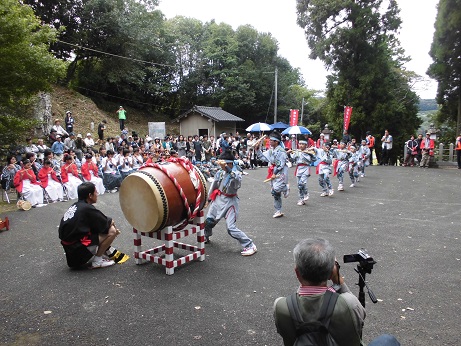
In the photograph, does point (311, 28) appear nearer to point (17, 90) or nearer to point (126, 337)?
point (17, 90)

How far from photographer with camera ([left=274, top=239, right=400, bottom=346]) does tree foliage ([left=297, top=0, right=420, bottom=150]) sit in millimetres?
23140

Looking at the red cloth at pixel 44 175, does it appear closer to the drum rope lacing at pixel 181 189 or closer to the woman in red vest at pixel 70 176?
the woman in red vest at pixel 70 176

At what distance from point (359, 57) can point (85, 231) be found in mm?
22741

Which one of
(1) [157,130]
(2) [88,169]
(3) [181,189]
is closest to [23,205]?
(2) [88,169]

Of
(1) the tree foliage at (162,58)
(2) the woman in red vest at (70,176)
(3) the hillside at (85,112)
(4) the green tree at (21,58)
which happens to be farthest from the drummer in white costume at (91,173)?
(1) the tree foliage at (162,58)

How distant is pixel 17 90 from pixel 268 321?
32.7 ft

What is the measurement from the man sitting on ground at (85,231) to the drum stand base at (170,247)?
0.45 meters

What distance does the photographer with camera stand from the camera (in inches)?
79.3

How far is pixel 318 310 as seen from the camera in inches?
80.3

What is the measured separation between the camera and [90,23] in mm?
24953

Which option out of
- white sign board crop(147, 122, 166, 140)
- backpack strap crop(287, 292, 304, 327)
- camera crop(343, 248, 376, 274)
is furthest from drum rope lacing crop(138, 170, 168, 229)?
white sign board crop(147, 122, 166, 140)

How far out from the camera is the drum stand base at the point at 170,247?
520 cm

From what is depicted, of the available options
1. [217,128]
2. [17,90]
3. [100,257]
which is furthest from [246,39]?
[100,257]

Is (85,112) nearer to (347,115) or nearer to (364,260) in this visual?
(347,115)
